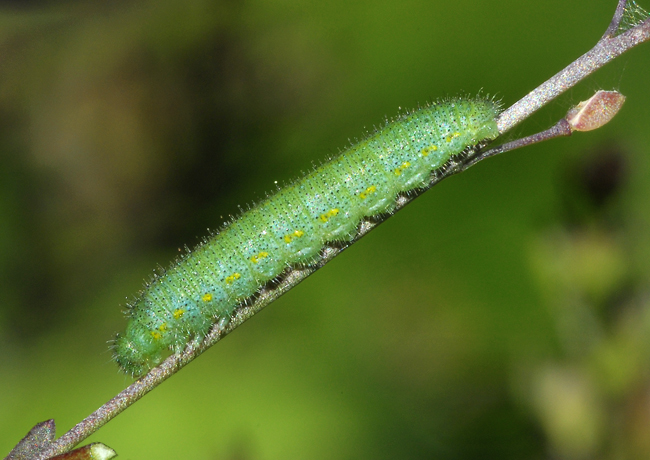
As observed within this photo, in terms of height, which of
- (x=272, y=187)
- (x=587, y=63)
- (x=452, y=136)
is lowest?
(x=587, y=63)

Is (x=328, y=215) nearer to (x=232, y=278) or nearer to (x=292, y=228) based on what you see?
(x=292, y=228)

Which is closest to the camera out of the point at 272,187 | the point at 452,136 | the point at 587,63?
the point at 587,63

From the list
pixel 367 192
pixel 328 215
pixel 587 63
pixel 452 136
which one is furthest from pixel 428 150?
pixel 587 63

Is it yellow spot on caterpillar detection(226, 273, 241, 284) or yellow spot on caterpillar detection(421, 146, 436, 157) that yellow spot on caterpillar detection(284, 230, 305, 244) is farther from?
yellow spot on caterpillar detection(421, 146, 436, 157)

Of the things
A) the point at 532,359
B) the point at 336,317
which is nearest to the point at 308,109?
the point at 336,317

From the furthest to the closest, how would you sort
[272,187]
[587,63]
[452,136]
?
[272,187] → [452,136] → [587,63]

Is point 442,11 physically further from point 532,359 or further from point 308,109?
point 532,359

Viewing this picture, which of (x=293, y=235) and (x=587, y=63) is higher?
(x=293, y=235)

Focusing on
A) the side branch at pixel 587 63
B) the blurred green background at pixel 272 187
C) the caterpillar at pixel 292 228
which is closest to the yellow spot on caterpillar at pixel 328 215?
the caterpillar at pixel 292 228

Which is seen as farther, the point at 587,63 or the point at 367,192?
the point at 367,192
